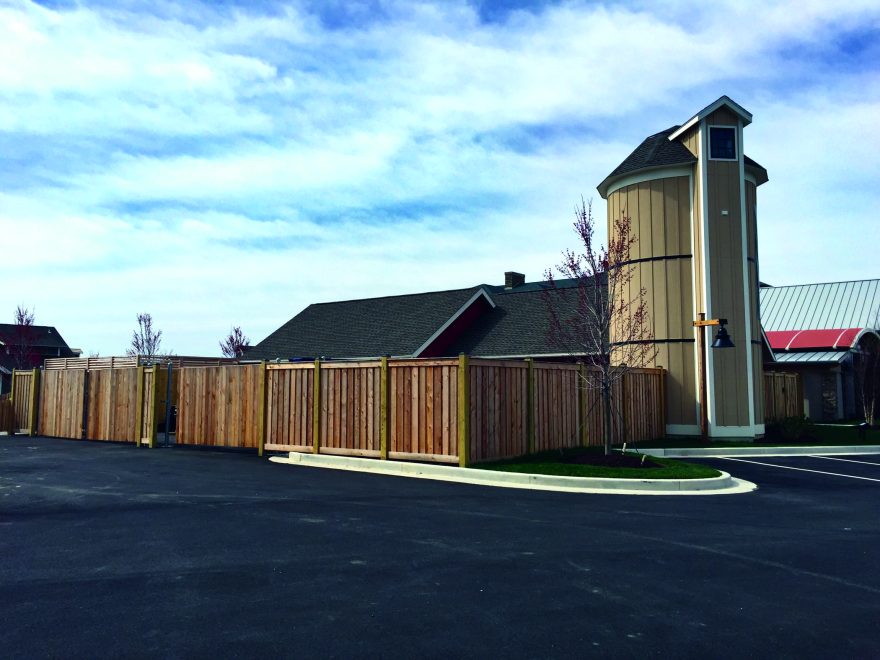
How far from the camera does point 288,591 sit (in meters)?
5.97

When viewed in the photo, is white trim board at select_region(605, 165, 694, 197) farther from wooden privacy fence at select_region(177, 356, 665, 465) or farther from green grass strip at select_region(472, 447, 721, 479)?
green grass strip at select_region(472, 447, 721, 479)

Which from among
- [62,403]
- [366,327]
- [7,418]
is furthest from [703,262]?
[7,418]

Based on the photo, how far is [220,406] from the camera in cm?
1862

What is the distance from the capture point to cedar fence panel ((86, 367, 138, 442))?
20.9m

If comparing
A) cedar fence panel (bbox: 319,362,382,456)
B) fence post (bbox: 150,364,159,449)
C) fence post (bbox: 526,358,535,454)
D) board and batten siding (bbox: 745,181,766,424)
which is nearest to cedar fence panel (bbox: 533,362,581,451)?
fence post (bbox: 526,358,535,454)

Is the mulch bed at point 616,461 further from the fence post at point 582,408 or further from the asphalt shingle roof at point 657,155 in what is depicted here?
the asphalt shingle roof at point 657,155

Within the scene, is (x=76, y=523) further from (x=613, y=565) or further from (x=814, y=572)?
(x=814, y=572)

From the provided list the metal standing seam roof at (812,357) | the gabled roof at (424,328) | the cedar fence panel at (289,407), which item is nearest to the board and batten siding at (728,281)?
the gabled roof at (424,328)

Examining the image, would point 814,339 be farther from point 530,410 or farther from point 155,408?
point 155,408

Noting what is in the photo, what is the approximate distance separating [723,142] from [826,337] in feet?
46.4

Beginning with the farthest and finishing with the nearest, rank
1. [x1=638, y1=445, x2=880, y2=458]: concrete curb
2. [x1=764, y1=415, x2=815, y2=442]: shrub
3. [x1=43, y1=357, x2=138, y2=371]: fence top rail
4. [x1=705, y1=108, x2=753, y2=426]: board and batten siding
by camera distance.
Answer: [x1=43, y1=357, x2=138, y2=371]: fence top rail, [x1=764, y1=415, x2=815, y2=442]: shrub, [x1=705, y1=108, x2=753, y2=426]: board and batten siding, [x1=638, y1=445, x2=880, y2=458]: concrete curb

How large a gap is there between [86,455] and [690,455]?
15.5 meters

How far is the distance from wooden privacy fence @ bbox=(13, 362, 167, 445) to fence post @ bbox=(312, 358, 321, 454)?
6.24 meters

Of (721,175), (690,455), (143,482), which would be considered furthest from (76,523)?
(721,175)
